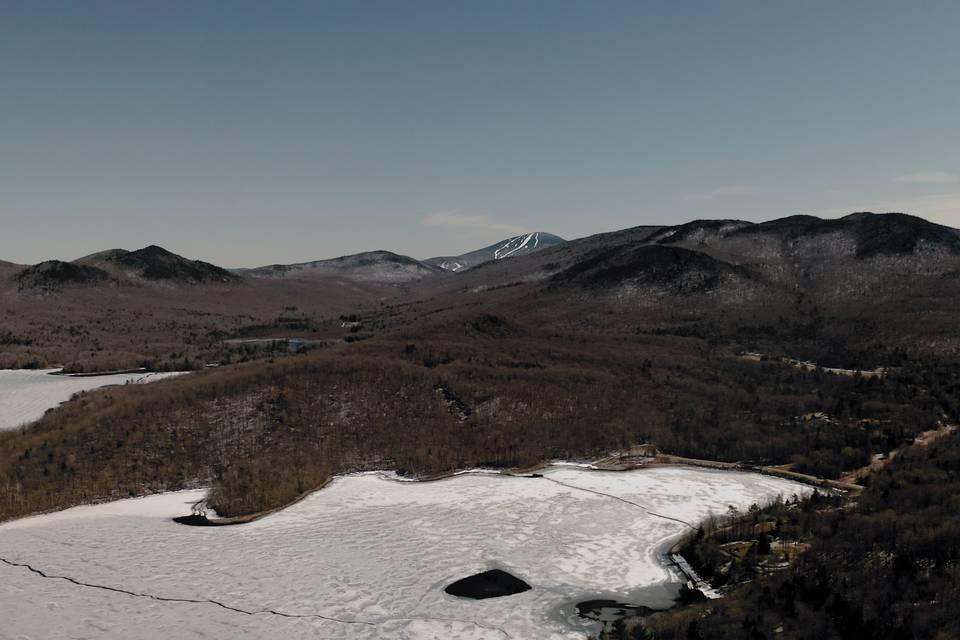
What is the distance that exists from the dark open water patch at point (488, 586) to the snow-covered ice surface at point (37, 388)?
104 ft

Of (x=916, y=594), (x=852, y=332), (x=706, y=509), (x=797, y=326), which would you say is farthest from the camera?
(x=797, y=326)

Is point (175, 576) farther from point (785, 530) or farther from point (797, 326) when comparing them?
point (797, 326)

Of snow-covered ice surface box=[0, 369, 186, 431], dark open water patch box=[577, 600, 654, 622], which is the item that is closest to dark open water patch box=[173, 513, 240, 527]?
dark open water patch box=[577, 600, 654, 622]

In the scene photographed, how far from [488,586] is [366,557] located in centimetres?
371

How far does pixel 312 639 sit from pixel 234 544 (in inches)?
241

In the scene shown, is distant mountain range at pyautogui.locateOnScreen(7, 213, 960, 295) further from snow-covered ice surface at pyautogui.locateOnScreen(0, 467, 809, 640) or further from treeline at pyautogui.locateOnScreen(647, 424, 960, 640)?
treeline at pyautogui.locateOnScreen(647, 424, 960, 640)

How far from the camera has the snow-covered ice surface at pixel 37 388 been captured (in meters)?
36.2

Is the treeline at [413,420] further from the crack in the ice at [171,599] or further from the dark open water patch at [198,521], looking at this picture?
the crack in the ice at [171,599]

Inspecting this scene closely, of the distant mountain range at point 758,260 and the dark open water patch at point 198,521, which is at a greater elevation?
the distant mountain range at point 758,260

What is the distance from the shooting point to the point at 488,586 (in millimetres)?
14492

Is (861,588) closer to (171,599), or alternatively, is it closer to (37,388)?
(171,599)

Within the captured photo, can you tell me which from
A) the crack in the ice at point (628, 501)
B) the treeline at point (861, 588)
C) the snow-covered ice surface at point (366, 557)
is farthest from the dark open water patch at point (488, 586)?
the crack in the ice at point (628, 501)

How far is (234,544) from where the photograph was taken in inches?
677

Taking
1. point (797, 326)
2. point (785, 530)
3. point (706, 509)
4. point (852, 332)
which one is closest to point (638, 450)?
point (706, 509)
